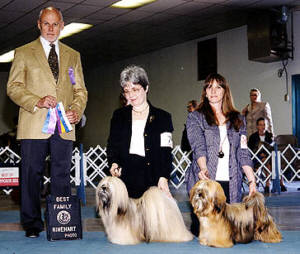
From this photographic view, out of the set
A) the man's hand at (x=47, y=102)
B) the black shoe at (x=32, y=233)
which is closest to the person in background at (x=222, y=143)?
the man's hand at (x=47, y=102)

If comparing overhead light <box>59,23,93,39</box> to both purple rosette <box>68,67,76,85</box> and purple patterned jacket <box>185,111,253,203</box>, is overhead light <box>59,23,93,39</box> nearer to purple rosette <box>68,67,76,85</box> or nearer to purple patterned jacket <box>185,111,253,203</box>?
purple rosette <box>68,67,76,85</box>

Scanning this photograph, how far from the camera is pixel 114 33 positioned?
392 inches

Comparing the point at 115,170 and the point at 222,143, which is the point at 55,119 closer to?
the point at 115,170

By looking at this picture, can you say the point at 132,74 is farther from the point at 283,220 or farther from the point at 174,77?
the point at 174,77

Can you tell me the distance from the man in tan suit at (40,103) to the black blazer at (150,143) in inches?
Answer: 10.0

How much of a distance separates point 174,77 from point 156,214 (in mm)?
8549

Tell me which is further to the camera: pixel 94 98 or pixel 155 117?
pixel 94 98

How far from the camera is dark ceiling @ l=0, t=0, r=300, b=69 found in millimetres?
7879

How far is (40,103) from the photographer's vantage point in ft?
9.91

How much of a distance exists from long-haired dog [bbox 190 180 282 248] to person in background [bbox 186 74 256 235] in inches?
11.1

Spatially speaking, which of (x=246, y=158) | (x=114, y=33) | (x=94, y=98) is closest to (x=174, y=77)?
(x=114, y=33)

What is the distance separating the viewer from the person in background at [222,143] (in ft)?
10.4

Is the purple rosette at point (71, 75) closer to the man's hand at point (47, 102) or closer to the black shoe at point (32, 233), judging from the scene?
the man's hand at point (47, 102)

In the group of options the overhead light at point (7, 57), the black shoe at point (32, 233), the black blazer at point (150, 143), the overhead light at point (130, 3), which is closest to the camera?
the black blazer at point (150, 143)
